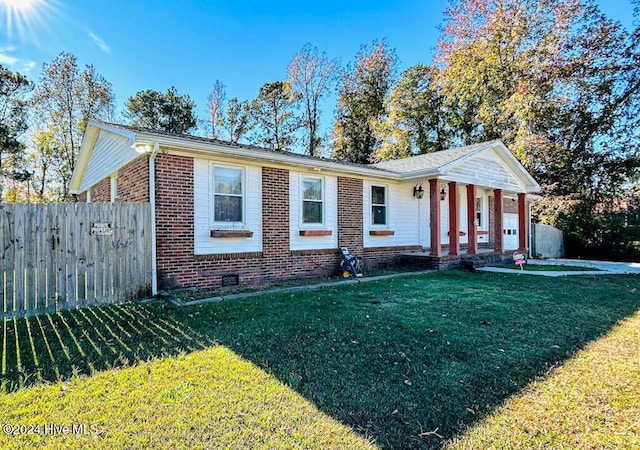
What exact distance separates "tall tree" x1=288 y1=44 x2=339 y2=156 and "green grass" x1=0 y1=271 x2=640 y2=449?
22904 millimetres

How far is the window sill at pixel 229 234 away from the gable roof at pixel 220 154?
1.60m

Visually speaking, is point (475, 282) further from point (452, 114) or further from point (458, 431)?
point (452, 114)

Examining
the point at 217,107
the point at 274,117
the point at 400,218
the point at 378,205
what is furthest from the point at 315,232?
the point at 217,107

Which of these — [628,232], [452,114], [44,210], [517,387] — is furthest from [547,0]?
[44,210]

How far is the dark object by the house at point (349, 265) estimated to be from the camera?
29.0ft

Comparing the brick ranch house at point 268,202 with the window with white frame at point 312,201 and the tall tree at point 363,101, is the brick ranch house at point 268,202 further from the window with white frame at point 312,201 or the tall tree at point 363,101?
the tall tree at point 363,101

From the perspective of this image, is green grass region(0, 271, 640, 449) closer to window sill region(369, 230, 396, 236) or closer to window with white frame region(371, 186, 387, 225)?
window sill region(369, 230, 396, 236)

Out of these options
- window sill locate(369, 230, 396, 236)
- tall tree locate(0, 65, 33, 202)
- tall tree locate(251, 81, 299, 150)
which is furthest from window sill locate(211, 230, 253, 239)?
tall tree locate(251, 81, 299, 150)

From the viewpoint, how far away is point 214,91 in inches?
1035

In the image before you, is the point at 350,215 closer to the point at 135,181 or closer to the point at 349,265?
the point at 349,265

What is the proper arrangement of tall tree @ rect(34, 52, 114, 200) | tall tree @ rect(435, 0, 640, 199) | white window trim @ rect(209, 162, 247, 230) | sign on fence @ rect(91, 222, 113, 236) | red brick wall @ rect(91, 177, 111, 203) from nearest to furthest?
sign on fence @ rect(91, 222, 113, 236)
white window trim @ rect(209, 162, 247, 230)
red brick wall @ rect(91, 177, 111, 203)
tall tree @ rect(435, 0, 640, 199)
tall tree @ rect(34, 52, 114, 200)

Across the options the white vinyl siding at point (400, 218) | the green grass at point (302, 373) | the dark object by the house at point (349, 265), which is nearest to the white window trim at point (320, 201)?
the dark object by the house at point (349, 265)

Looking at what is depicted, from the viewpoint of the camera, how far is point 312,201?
886 cm

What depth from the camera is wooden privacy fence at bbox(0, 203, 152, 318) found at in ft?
16.3
